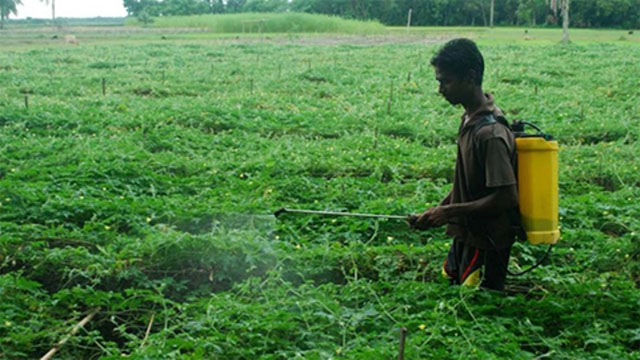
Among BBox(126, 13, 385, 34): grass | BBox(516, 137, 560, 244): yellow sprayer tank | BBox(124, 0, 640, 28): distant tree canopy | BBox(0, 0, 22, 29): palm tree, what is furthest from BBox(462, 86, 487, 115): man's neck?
BBox(0, 0, 22, 29): palm tree

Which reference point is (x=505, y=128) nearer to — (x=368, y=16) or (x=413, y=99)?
(x=413, y=99)

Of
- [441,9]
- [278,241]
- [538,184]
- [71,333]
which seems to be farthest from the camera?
[441,9]

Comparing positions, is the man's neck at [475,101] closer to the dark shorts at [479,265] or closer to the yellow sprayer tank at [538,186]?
the yellow sprayer tank at [538,186]

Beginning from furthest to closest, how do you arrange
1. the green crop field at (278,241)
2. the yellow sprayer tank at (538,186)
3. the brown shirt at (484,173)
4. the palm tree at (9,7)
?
the palm tree at (9,7) → the green crop field at (278,241) → the yellow sprayer tank at (538,186) → the brown shirt at (484,173)

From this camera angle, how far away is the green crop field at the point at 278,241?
412cm

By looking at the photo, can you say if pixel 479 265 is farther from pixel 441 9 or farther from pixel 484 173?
pixel 441 9

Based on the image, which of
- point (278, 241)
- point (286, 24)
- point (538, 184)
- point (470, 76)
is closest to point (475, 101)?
point (470, 76)

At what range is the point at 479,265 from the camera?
4293 millimetres

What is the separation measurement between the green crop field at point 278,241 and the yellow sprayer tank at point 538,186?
1.97ft

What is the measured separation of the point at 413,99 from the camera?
1326 cm

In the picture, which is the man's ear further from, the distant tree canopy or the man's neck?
the distant tree canopy

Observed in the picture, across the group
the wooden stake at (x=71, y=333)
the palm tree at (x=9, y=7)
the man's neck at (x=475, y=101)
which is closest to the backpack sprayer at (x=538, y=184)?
the man's neck at (x=475, y=101)

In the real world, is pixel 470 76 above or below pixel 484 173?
above

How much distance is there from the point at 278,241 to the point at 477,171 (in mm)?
2040
